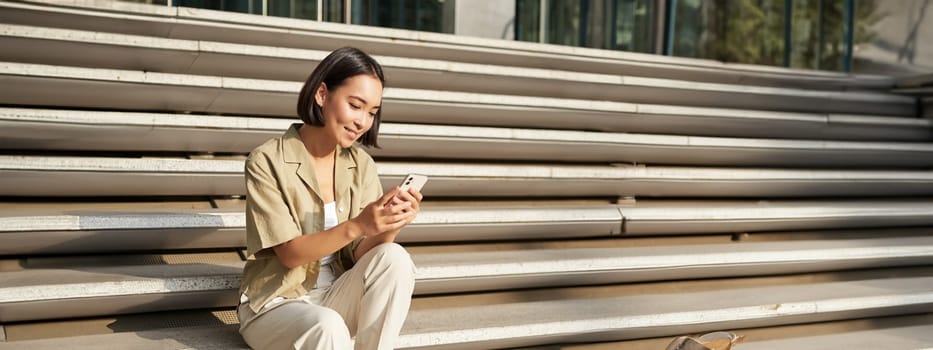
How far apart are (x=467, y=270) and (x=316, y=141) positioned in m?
0.98

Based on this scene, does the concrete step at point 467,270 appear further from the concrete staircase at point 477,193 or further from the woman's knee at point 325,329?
the woman's knee at point 325,329

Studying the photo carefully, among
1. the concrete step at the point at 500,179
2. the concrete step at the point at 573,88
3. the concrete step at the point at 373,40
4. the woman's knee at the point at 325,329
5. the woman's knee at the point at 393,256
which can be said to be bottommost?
the woman's knee at the point at 325,329

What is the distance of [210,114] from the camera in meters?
4.11

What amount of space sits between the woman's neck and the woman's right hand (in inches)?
13.7

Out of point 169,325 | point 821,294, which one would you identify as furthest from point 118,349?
point 821,294

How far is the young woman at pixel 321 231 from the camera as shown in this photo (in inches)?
102

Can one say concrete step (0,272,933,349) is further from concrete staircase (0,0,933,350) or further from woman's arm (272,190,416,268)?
woman's arm (272,190,416,268)

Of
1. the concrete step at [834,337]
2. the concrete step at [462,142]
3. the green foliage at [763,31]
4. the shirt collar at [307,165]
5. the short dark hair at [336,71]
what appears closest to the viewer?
the short dark hair at [336,71]

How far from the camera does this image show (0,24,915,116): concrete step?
157 inches

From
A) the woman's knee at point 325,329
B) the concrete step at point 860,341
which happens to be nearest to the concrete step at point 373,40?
the concrete step at point 860,341

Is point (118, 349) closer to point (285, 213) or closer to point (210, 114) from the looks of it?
point (285, 213)

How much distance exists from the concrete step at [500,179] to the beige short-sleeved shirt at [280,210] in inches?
36.7

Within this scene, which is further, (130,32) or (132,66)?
(130,32)

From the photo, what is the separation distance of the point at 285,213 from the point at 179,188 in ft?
3.68
